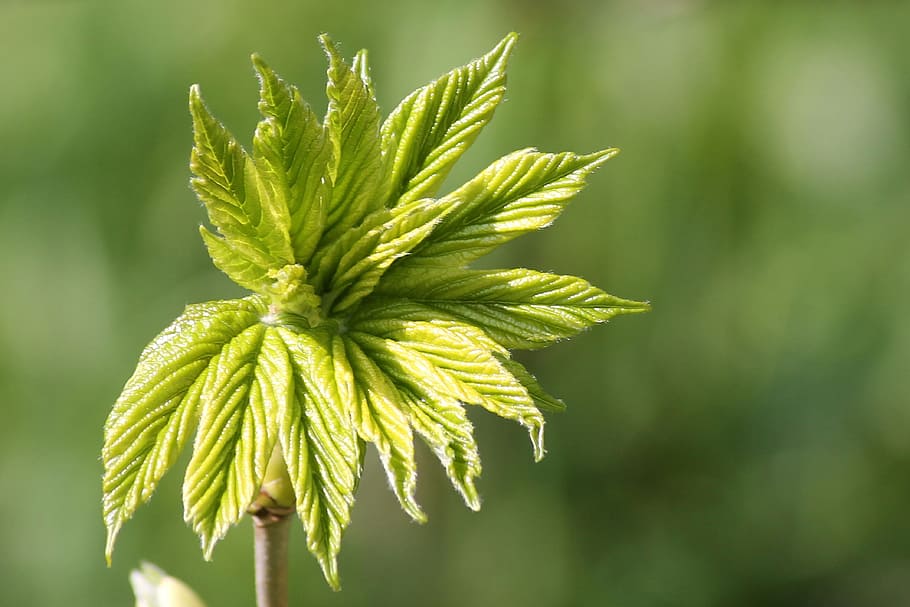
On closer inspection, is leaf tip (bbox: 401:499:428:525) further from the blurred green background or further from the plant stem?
the blurred green background

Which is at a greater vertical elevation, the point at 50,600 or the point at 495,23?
the point at 495,23

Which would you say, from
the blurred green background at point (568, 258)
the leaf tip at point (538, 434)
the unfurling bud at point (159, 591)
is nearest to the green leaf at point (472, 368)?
the leaf tip at point (538, 434)

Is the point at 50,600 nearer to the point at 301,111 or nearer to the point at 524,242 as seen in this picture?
the point at 524,242

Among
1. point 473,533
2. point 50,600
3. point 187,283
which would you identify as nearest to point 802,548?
point 473,533

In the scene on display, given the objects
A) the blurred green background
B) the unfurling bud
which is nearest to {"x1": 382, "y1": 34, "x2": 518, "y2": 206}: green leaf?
the unfurling bud

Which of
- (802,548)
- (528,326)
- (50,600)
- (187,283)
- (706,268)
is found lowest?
(802,548)
